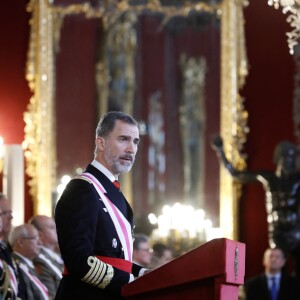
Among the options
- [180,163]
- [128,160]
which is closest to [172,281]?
[128,160]

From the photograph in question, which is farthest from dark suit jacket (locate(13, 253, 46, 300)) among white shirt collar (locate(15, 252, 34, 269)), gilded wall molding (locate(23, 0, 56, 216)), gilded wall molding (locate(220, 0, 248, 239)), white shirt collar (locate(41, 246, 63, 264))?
gilded wall molding (locate(220, 0, 248, 239))

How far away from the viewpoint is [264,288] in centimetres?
910

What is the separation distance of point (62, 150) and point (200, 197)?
133 centimetres

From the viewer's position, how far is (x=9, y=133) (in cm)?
952

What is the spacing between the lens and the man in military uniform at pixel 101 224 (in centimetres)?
386

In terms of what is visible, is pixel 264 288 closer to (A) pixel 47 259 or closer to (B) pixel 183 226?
(B) pixel 183 226

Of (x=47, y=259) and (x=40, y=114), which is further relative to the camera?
(x=40, y=114)

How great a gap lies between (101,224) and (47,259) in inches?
134

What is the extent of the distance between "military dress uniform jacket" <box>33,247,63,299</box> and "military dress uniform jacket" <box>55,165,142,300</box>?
3.22 metres

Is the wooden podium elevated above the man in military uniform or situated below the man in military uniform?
below

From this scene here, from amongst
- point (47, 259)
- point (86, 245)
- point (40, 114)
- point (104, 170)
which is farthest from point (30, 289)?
point (40, 114)

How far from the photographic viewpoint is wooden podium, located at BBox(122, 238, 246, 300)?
3588 mm

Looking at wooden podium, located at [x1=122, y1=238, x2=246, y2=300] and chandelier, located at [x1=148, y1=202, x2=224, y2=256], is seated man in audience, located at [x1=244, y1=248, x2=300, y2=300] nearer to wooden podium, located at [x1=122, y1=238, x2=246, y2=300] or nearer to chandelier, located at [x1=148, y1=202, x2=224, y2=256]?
chandelier, located at [x1=148, y1=202, x2=224, y2=256]

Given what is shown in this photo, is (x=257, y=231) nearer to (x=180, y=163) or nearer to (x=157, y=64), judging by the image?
(x=180, y=163)
